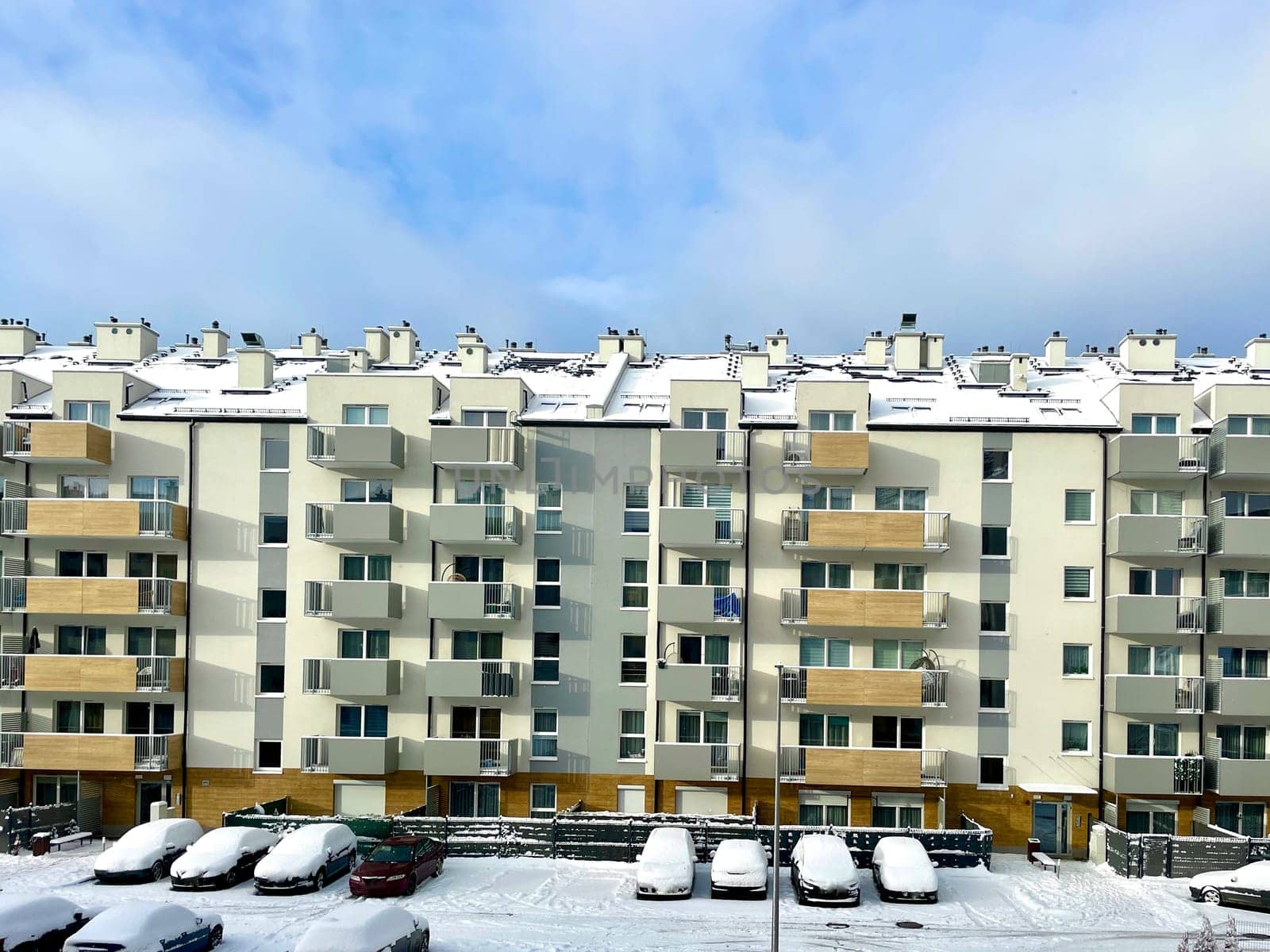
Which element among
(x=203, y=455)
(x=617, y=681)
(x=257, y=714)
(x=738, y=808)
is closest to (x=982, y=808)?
(x=738, y=808)

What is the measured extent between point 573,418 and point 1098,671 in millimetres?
19341

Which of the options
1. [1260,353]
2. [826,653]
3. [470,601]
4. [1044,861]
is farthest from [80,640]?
[1260,353]

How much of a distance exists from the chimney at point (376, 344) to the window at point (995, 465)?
24474 mm

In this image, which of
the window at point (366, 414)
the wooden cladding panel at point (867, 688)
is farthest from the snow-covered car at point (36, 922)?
the wooden cladding panel at point (867, 688)

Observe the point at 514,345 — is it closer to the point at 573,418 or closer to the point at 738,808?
the point at 573,418

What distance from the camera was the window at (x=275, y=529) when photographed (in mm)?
34500

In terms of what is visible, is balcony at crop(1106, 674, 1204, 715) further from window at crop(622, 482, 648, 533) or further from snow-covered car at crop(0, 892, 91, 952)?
snow-covered car at crop(0, 892, 91, 952)

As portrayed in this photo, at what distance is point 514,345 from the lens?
4541 cm

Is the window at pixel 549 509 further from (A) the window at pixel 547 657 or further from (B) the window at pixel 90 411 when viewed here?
(B) the window at pixel 90 411

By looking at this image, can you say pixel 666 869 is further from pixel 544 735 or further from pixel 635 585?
pixel 635 585

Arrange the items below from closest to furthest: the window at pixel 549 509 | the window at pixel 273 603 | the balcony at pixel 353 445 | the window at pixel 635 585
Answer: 1. the balcony at pixel 353 445
2. the window at pixel 635 585
3. the window at pixel 549 509
4. the window at pixel 273 603

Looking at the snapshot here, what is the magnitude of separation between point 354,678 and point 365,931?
13233mm

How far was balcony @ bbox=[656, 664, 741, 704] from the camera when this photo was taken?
1272 inches

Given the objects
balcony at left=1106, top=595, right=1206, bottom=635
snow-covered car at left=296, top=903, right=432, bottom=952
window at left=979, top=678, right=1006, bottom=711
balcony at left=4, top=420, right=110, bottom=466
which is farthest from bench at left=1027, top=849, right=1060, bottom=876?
balcony at left=4, top=420, right=110, bottom=466
